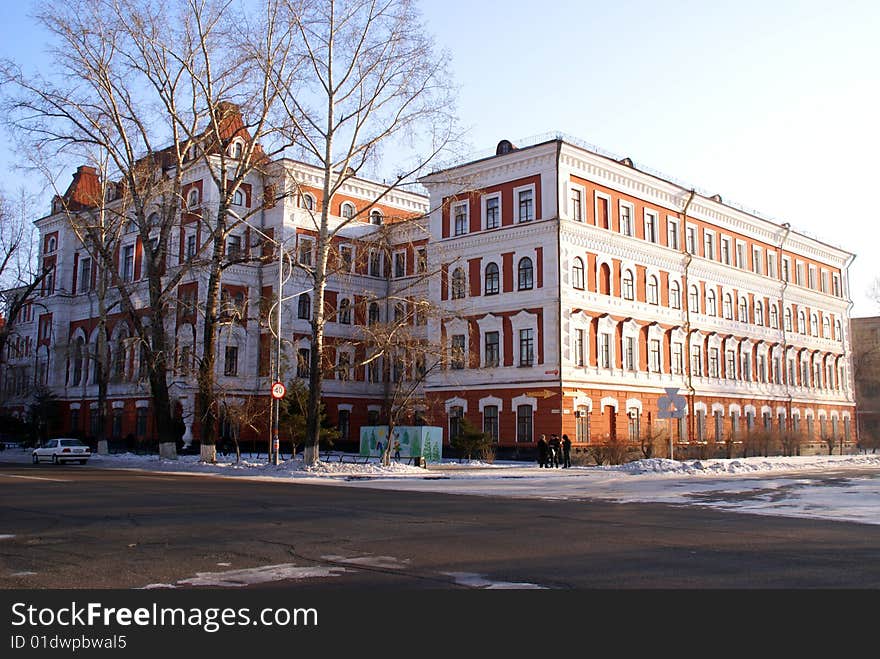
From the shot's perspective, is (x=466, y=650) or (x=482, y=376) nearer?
(x=466, y=650)

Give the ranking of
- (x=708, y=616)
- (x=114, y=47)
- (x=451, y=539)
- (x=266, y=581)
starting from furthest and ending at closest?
(x=114, y=47)
(x=451, y=539)
(x=266, y=581)
(x=708, y=616)

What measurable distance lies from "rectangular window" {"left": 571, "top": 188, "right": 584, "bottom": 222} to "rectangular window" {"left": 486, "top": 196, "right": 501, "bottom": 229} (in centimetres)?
432

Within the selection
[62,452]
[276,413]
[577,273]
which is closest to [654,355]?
[577,273]

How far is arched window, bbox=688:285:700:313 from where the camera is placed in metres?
52.6

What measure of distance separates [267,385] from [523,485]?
27622mm

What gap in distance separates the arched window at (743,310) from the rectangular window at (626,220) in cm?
1461

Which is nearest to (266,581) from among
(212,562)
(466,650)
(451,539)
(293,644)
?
(212,562)

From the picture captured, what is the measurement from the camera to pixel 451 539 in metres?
11.9

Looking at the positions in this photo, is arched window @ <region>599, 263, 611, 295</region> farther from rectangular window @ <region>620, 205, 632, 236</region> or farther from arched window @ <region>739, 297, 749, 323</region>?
arched window @ <region>739, 297, 749, 323</region>

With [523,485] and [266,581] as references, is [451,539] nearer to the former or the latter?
[266,581]

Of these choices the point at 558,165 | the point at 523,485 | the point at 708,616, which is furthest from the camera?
the point at 558,165

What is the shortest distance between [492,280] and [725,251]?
66.9ft

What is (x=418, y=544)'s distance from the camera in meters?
11.2

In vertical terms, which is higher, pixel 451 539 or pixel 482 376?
pixel 482 376
